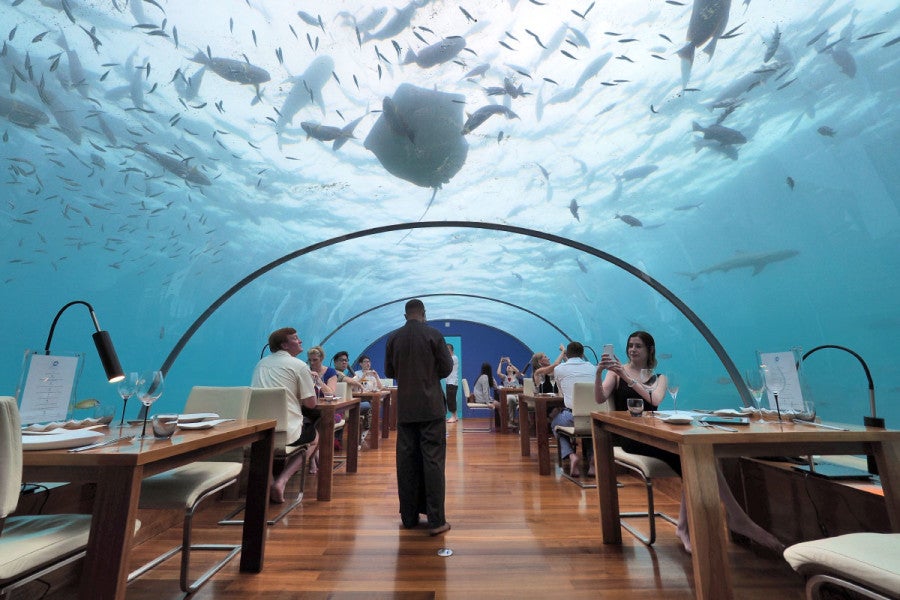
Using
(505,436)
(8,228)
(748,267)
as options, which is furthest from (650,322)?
(8,228)

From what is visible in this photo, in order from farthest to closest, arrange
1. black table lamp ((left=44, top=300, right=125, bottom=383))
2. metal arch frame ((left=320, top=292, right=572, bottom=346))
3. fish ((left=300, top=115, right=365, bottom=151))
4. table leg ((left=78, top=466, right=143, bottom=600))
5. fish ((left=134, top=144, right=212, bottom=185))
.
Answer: metal arch frame ((left=320, top=292, right=572, bottom=346)) → fish ((left=300, top=115, right=365, bottom=151)) → fish ((left=134, top=144, right=212, bottom=185)) → black table lamp ((left=44, top=300, right=125, bottom=383)) → table leg ((left=78, top=466, right=143, bottom=600))

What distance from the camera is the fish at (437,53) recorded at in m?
3.84

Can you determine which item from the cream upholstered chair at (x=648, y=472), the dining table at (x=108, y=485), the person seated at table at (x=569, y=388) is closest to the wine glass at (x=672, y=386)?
the cream upholstered chair at (x=648, y=472)

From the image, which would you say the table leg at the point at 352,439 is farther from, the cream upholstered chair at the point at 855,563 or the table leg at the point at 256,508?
the cream upholstered chair at the point at 855,563

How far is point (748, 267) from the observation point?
223 inches

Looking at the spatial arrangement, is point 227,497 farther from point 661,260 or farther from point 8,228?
point 661,260

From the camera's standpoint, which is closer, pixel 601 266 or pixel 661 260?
pixel 661 260

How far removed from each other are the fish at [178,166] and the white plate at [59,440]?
4191mm

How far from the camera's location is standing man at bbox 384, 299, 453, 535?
2793 mm

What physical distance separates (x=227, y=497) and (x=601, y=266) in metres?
7.19

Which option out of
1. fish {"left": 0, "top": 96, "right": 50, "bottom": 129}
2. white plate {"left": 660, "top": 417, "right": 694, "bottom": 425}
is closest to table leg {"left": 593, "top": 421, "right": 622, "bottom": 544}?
white plate {"left": 660, "top": 417, "right": 694, "bottom": 425}

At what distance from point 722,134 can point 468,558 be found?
499cm

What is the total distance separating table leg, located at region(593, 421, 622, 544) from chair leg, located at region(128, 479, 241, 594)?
2.15 metres

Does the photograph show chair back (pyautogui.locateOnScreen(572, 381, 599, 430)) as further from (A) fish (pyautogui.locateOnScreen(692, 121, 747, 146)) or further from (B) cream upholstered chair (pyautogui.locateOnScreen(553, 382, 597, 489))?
(A) fish (pyautogui.locateOnScreen(692, 121, 747, 146))
